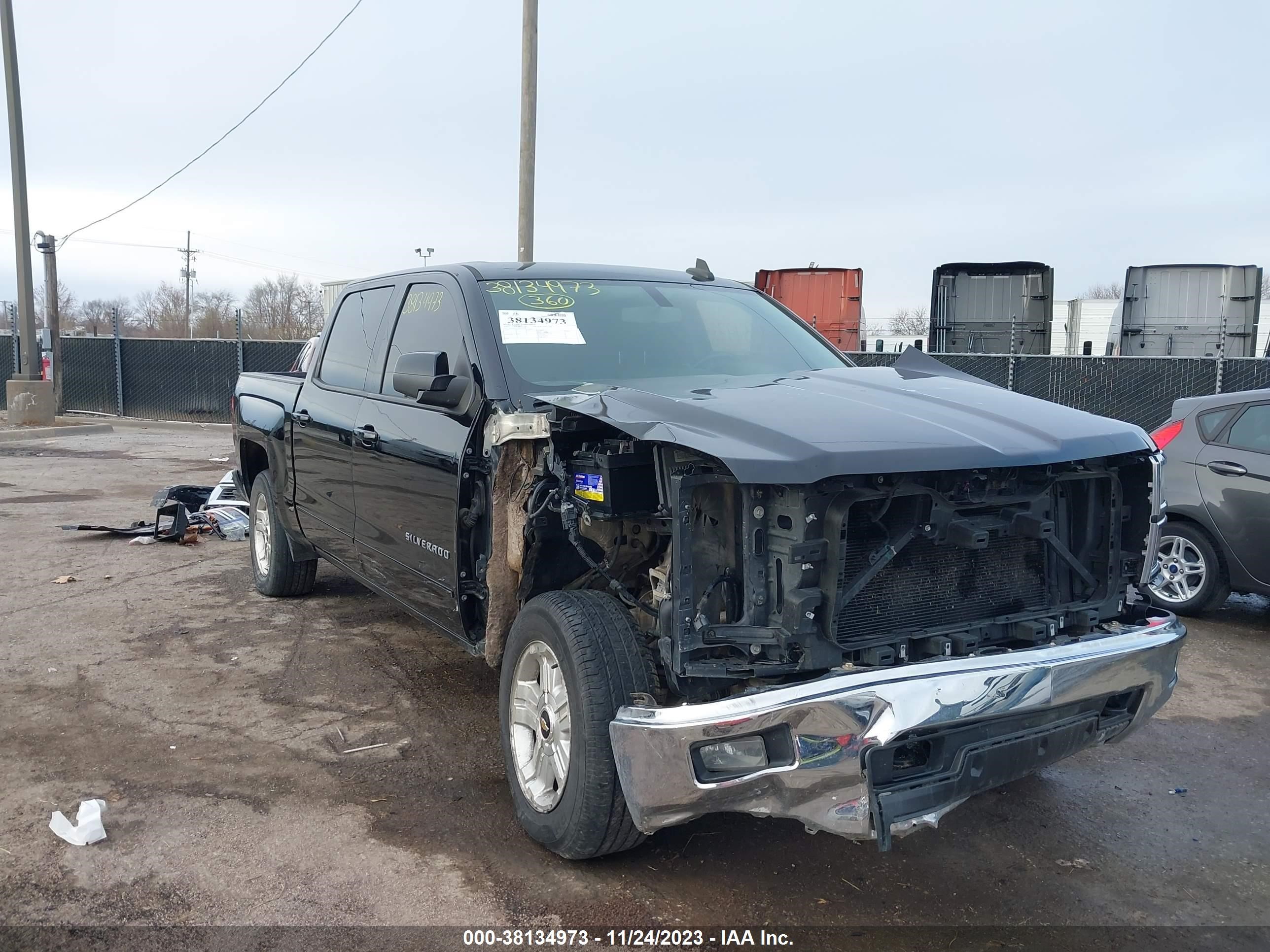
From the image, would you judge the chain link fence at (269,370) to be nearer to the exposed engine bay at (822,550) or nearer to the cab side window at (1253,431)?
the cab side window at (1253,431)

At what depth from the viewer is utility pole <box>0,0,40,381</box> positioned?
18.0 metres

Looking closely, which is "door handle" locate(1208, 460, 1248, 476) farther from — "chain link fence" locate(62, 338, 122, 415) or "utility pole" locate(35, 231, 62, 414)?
"chain link fence" locate(62, 338, 122, 415)

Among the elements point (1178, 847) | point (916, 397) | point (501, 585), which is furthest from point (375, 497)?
point (1178, 847)

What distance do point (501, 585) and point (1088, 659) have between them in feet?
6.25

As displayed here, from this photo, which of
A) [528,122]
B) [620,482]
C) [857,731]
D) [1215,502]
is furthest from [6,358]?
[857,731]

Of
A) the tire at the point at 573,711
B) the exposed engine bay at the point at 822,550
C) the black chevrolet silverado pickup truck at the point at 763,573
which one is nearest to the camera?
the black chevrolet silverado pickup truck at the point at 763,573

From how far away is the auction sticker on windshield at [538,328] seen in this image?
423cm

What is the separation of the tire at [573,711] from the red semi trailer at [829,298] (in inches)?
671

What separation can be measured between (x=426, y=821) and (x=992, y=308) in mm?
16904

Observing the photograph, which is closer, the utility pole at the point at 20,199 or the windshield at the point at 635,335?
the windshield at the point at 635,335

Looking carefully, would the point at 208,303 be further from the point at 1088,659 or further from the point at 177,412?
the point at 1088,659

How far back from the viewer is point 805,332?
16.6 ft

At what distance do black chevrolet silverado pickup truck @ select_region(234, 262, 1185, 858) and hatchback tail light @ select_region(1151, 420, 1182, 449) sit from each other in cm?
335

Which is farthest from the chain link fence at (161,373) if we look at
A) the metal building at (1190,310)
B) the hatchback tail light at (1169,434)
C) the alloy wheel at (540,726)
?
the alloy wheel at (540,726)
